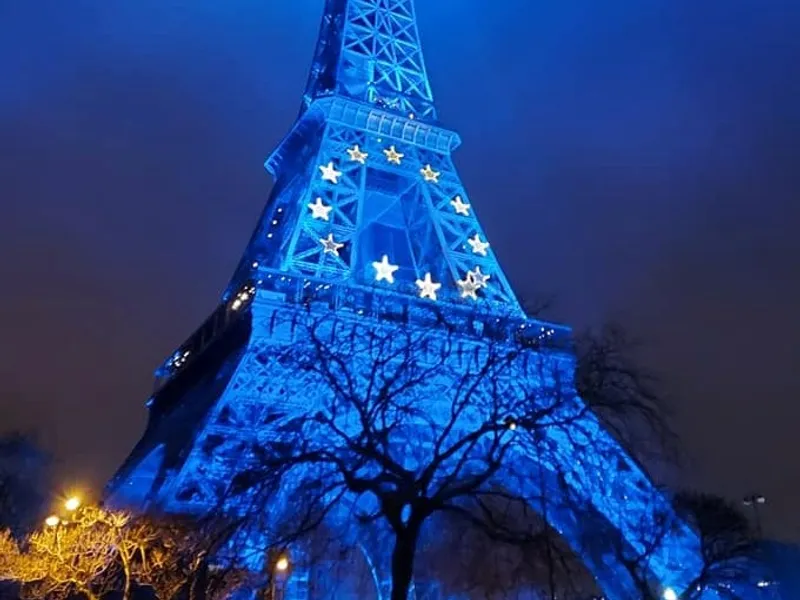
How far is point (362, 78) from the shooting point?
95.1 ft

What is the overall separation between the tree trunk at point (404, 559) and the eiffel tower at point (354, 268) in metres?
4.23

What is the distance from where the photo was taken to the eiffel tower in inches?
651

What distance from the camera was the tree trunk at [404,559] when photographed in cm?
848

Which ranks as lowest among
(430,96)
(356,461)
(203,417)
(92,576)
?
(92,576)

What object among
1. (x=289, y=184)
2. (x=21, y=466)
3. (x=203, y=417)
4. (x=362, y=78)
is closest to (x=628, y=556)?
(x=203, y=417)

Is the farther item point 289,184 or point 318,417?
point 289,184

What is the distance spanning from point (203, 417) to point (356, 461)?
327 inches

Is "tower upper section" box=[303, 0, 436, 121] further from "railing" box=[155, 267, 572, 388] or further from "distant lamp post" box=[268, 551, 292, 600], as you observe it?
"distant lamp post" box=[268, 551, 292, 600]

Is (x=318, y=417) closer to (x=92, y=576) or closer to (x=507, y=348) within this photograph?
(x=507, y=348)

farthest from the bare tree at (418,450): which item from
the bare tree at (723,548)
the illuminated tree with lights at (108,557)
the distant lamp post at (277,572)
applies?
the bare tree at (723,548)

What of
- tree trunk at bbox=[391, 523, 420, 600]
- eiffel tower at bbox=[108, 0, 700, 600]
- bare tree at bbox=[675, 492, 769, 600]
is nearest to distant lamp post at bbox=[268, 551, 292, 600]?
eiffel tower at bbox=[108, 0, 700, 600]

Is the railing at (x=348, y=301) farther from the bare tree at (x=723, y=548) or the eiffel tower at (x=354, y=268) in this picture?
the bare tree at (x=723, y=548)

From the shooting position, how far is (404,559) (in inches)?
337

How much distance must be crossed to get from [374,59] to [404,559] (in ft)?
78.5
